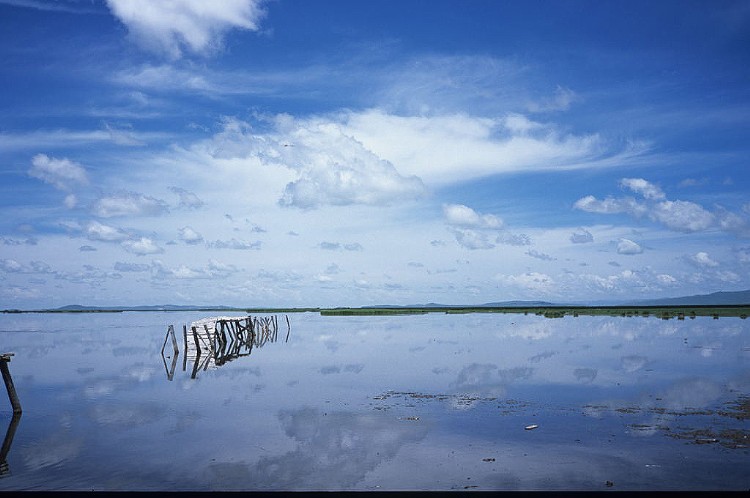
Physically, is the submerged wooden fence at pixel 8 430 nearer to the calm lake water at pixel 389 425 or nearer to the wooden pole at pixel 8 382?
the wooden pole at pixel 8 382

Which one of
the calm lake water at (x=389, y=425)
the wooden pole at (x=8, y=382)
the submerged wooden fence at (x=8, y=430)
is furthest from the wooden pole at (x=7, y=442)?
the wooden pole at (x=8, y=382)

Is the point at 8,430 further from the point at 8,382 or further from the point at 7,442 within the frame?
the point at 8,382

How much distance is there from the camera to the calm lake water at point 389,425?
11625 mm

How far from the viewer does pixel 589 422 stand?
16438 mm

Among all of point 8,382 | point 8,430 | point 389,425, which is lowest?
point 8,430

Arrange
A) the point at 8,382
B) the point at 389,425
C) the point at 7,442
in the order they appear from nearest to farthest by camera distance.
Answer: the point at 7,442 → the point at 389,425 → the point at 8,382

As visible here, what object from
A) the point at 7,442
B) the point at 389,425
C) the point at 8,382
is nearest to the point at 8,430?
the point at 7,442

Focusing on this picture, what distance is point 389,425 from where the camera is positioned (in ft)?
54.2

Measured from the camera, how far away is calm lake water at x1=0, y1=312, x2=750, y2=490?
1162 centimetres

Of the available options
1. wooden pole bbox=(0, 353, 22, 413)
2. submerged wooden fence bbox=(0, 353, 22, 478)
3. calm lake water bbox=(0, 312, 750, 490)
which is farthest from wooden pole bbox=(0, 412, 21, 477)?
wooden pole bbox=(0, 353, 22, 413)
